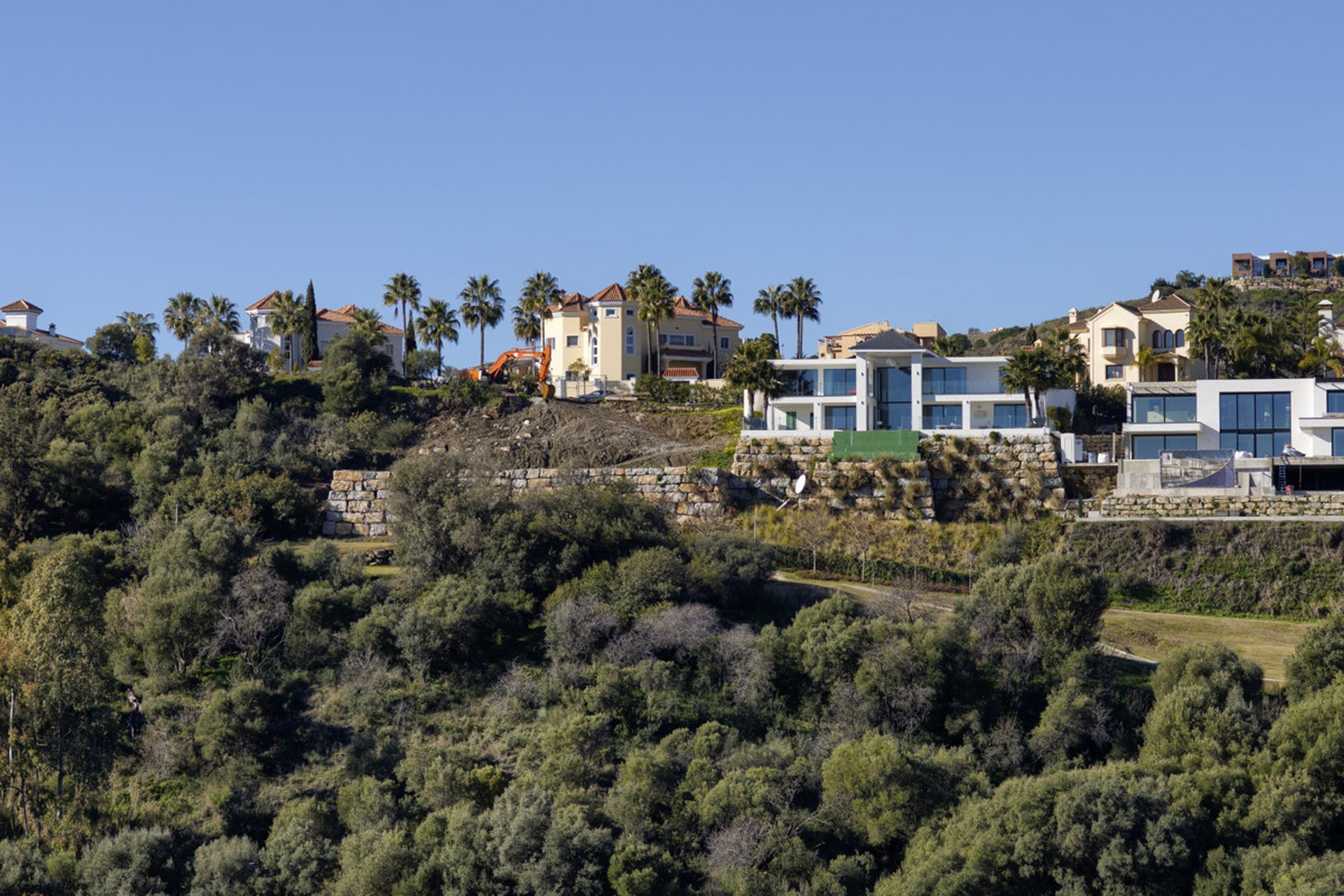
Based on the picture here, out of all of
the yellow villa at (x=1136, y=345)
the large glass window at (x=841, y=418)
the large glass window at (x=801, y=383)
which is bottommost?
the large glass window at (x=841, y=418)

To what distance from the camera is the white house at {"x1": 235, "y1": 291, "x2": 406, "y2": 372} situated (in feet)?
297

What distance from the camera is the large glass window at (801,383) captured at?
227 ft

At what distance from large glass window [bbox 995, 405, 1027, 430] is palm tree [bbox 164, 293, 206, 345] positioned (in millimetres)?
43948

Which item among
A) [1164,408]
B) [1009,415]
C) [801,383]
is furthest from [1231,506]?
[801,383]

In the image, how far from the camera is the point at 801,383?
69.2m

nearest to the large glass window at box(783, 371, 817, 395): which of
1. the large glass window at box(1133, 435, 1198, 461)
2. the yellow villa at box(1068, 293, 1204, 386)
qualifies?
the large glass window at box(1133, 435, 1198, 461)

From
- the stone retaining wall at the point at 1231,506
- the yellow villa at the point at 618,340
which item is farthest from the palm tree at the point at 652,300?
the stone retaining wall at the point at 1231,506

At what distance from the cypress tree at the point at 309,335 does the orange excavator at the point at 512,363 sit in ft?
34.1

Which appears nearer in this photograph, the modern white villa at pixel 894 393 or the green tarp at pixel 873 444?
the green tarp at pixel 873 444

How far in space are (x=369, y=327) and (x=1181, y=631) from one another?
4653cm

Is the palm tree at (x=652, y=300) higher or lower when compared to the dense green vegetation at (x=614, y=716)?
higher

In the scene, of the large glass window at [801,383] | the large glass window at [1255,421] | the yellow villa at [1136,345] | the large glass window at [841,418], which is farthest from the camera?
the yellow villa at [1136,345]

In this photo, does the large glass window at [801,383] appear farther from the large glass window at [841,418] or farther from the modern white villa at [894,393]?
the large glass window at [841,418]

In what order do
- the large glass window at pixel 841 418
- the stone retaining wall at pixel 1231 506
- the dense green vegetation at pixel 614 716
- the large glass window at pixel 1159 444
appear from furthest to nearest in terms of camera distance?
the large glass window at pixel 841 418
the large glass window at pixel 1159 444
the stone retaining wall at pixel 1231 506
the dense green vegetation at pixel 614 716
